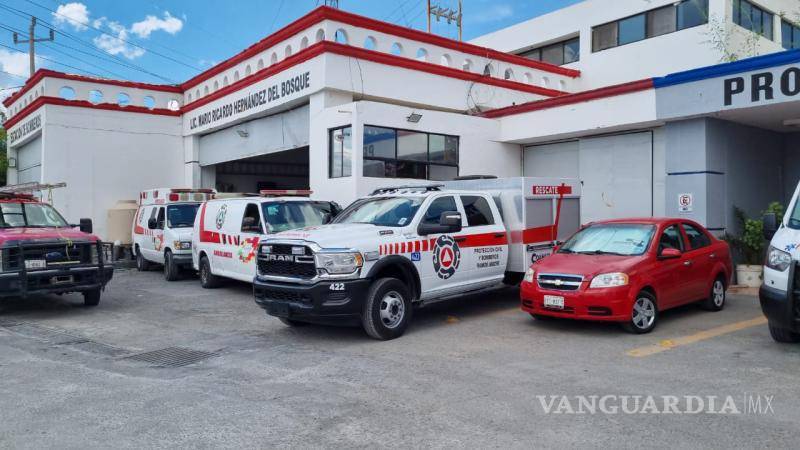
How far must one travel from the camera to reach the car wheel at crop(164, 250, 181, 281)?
49.3 feet

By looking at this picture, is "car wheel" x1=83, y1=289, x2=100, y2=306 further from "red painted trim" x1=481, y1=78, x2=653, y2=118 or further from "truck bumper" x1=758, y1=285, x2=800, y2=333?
"red painted trim" x1=481, y1=78, x2=653, y2=118

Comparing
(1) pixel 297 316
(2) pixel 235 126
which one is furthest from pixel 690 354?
(2) pixel 235 126

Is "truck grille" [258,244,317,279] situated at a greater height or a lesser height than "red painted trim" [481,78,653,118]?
lesser

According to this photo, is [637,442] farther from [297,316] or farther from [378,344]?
[297,316]

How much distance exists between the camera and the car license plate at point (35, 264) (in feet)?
32.5

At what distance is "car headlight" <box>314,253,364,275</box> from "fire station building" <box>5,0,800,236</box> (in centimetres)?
665

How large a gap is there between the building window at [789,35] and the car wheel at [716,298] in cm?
1824

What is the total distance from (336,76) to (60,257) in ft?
25.6

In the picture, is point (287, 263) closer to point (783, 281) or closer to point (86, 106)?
point (783, 281)

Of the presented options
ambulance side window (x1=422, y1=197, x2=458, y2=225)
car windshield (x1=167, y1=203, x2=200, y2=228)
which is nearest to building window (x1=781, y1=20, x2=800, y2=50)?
ambulance side window (x1=422, y1=197, x2=458, y2=225)

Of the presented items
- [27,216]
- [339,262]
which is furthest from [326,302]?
[27,216]

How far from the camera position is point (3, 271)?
31.9 feet

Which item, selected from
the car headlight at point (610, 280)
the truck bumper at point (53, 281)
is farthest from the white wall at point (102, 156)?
the car headlight at point (610, 280)

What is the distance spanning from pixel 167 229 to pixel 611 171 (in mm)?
11222
